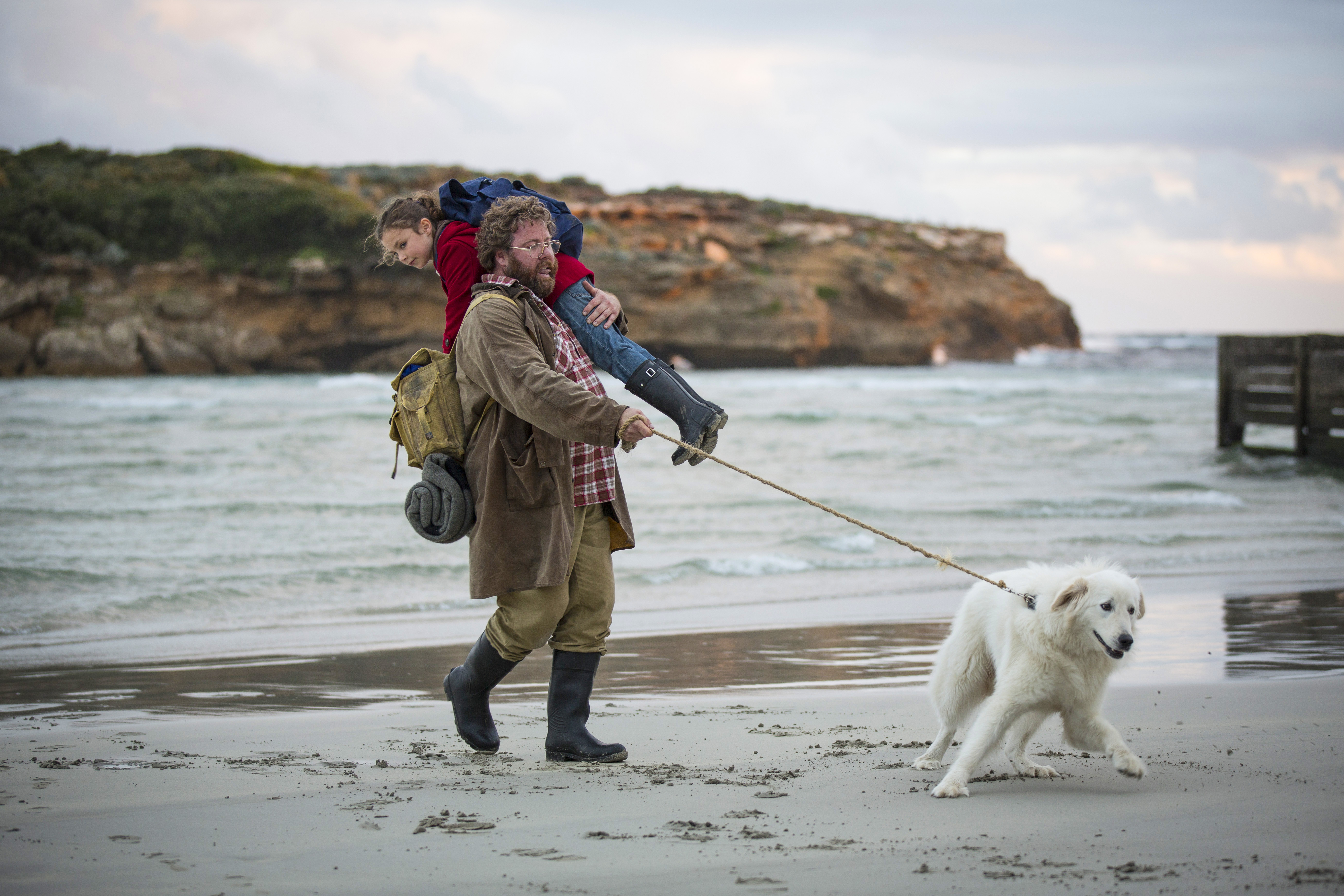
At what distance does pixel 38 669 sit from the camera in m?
5.69

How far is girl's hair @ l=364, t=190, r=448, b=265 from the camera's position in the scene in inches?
148

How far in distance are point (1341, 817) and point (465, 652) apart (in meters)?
4.36

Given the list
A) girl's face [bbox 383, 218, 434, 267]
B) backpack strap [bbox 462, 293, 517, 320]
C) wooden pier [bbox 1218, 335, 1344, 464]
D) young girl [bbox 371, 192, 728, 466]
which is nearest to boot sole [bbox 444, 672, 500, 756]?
young girl [bbox 371, 192, 728, 466]

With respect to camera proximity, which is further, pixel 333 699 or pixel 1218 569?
pixel 1218 569

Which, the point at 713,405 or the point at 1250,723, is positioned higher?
the point at 713,405

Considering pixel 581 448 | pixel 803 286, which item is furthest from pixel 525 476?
pixel 803 286

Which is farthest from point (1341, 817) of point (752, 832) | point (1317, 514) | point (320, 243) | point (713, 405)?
point (320, 243)

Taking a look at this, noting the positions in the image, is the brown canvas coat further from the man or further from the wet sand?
the wet sand

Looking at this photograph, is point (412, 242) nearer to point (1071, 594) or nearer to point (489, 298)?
point (489, 298)

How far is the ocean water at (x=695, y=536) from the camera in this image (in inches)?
267

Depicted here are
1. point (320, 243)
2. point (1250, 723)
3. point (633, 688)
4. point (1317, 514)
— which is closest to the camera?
point (1250, 723)

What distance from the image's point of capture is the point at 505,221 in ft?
11.7

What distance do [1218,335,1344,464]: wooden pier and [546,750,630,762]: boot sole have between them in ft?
50.2

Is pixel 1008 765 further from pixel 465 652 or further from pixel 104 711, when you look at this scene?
pixel 104 711
